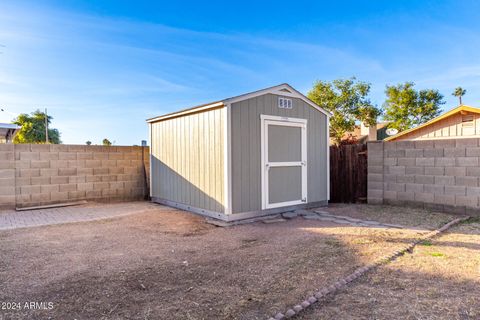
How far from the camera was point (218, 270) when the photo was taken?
2.98 m

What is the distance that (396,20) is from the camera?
358 inches

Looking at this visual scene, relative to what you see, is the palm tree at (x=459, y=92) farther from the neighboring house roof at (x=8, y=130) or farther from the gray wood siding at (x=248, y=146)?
the neighboring house roof at (x=8, y=130)

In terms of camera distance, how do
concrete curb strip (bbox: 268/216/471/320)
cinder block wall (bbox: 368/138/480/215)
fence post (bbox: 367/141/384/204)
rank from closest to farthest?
concrete curb strip (bbox: 268/216/471/320), cinder block wall (bbox: 368/138/480/215), fence post (bbox: 367/141/384/204)

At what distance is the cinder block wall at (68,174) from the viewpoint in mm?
6410

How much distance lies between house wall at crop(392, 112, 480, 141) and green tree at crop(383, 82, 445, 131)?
5.73 m

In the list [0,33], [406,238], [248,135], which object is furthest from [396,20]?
[0,33]

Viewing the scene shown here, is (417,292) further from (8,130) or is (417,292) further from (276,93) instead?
(8,130)

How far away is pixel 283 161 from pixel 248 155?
2.92ft

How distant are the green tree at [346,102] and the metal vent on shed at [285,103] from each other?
11.8 m

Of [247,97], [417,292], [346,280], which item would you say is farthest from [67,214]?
[417,292]

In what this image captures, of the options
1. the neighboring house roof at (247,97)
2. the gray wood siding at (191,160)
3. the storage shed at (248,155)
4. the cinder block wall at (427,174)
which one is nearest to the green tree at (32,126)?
the gray wood siding at (191,160)

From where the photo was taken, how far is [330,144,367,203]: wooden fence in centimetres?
713

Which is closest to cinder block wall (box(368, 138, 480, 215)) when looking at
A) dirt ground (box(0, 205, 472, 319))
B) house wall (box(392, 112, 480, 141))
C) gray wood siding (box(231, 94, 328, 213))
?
dirt ground (box(0, 205, 472, 319))

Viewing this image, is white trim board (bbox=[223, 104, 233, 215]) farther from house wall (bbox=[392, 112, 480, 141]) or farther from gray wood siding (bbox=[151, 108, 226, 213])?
house wall (bbox=[392, 112, 480, 141])
